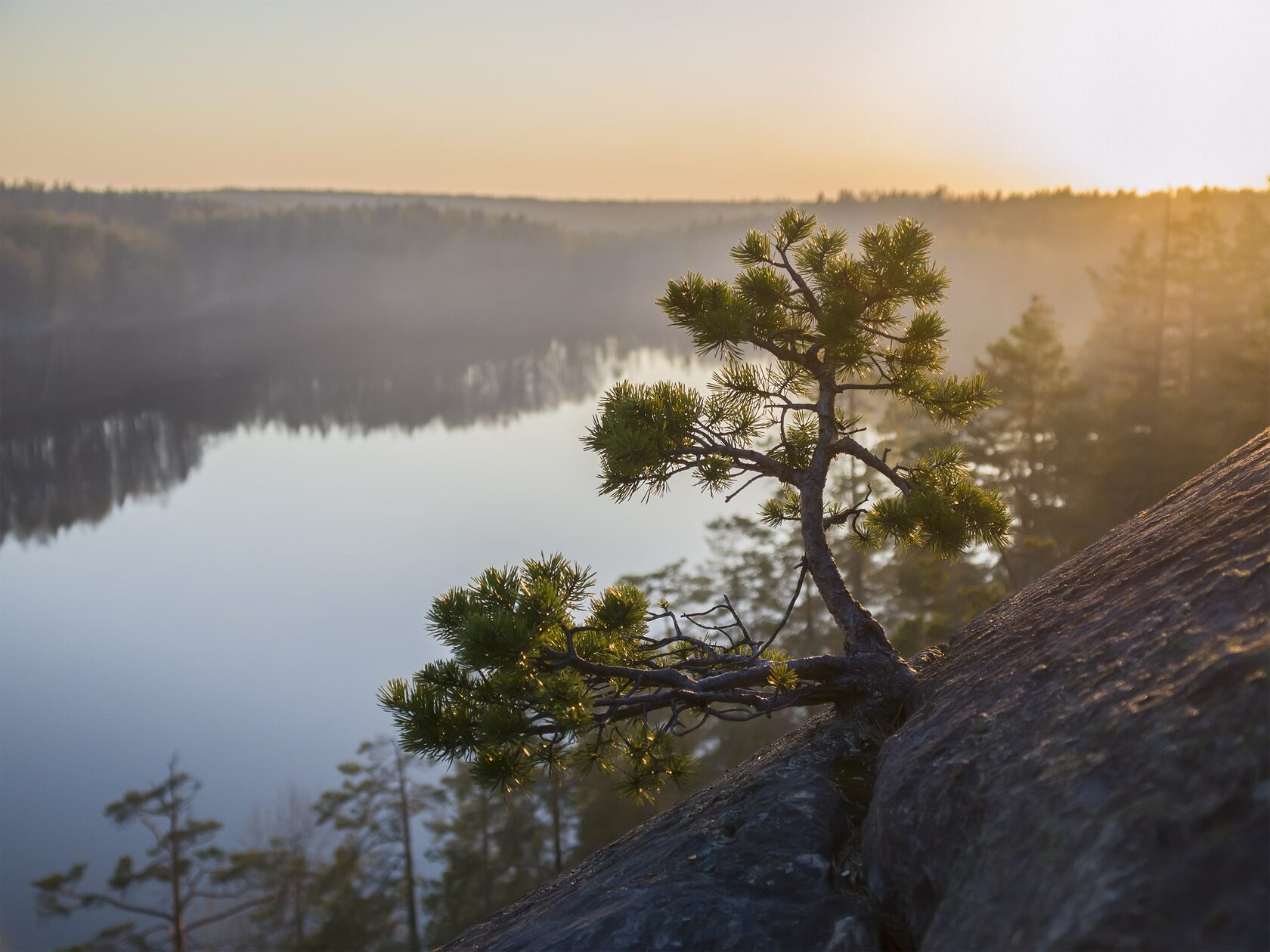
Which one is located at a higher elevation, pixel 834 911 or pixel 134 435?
pixel 134 435

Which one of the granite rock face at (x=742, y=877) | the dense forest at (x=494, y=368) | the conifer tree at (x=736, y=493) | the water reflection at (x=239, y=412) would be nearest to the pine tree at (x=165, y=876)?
the dense forest at (x=494, y=368)

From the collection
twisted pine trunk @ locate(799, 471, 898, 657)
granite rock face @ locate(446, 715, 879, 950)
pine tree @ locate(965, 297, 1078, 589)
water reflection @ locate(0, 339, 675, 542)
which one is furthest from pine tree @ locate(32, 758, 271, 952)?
water reflection @ locate(0, 339, 675, 542)

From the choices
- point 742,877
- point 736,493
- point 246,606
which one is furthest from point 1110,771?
point 246,606

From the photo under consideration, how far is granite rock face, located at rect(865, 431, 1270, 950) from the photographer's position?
7.04 feet

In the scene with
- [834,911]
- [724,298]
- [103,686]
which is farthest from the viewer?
[103,686]

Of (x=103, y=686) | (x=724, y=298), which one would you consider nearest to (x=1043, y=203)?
(x=103, y=686)

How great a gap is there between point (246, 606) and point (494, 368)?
7749 cm

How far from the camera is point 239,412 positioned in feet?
340

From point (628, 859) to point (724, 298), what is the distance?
108 inches

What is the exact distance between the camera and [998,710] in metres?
3.43

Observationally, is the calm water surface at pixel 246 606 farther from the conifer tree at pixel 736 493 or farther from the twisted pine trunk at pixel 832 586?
the twisted pine trunk at pixel 832 586

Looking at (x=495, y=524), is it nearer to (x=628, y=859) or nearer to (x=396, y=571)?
(x=396, y=571)

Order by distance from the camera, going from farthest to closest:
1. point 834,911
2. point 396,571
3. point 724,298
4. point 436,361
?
point 436,361 < point 396,571 < point 724,298 < point 834,911

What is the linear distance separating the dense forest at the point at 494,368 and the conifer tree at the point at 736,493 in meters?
11.7
